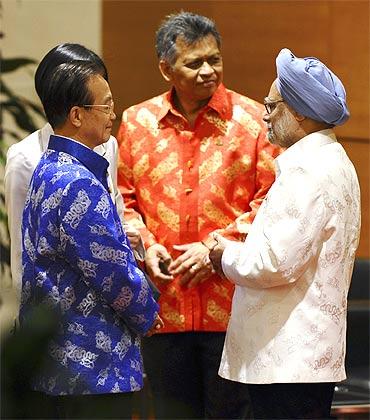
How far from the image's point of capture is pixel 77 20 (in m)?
5.11

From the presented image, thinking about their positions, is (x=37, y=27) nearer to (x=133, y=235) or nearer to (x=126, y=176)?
(x=126, y=176)

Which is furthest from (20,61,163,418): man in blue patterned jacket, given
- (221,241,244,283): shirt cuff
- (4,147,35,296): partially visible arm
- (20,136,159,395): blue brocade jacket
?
(4,147,35,296): partially visible arm

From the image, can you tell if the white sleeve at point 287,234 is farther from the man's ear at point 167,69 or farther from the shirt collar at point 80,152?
the man's ear at point 167,69

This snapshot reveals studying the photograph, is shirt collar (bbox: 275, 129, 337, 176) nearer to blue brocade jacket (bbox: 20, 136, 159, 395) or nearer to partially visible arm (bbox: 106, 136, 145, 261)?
blue brocade jacket (bbox: 20, 136, 159, 395)

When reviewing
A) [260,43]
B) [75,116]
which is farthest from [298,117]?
[260,43]

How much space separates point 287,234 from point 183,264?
2.36ft

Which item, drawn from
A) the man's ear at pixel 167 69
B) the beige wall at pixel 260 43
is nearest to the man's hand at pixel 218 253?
the man's ear at pixel 167 69

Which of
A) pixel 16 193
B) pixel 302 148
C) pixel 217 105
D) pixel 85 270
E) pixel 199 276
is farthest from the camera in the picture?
pixel 217 105

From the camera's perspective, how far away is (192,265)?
3193 millimetres

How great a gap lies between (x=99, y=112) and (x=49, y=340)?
5.44 feet

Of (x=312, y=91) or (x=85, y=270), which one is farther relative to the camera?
(x=312, y=91)

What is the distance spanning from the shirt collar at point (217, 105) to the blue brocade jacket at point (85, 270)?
0.88m

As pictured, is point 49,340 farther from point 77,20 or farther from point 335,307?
point 77,20

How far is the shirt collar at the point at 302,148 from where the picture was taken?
2604 mm
